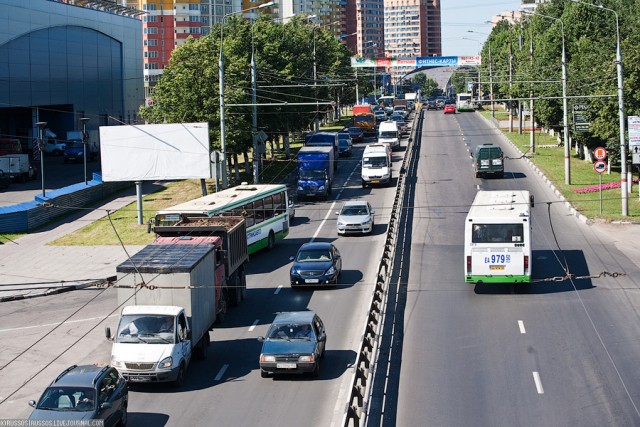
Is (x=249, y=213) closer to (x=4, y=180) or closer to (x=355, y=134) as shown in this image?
(x=4, y=180)

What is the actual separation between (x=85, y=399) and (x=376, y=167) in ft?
139

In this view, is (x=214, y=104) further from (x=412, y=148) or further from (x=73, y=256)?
(x=412, y=148)

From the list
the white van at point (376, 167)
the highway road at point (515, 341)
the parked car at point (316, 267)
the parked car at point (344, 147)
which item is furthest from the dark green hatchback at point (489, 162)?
the parked car at point (316, 267)

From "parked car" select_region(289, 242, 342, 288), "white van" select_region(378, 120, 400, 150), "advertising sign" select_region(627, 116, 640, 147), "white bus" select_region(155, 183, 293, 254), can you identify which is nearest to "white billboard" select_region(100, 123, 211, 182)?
"white bus" select_region(155, 183, 293, 254)

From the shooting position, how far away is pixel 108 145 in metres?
51.7

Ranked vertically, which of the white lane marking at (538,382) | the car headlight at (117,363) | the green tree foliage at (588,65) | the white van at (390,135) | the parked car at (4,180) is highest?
the green tree foliage at (588,65)

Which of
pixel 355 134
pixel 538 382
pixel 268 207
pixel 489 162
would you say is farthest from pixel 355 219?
pixel 355 134

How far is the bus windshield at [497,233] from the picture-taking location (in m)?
31.7

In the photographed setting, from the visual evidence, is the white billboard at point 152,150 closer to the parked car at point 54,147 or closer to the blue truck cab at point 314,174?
the blue truck cab at point 314,174

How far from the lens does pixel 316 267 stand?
34.3 meters

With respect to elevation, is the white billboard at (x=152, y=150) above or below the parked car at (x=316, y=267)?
above

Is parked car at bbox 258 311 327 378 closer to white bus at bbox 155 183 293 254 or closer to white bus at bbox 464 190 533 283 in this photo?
white bus at bbox 464 190 533 283

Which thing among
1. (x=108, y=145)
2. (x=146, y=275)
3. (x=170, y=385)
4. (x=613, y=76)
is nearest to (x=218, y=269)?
→ (x=146, y=275)

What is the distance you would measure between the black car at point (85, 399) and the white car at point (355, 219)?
24395mm
